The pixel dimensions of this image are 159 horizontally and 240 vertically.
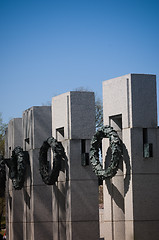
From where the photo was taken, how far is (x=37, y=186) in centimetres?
2461

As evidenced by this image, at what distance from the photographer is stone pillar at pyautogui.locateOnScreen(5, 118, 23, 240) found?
27500 mm

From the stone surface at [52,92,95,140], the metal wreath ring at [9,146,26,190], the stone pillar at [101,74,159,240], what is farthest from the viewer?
the metal wreath ring at [9,146,26,190]

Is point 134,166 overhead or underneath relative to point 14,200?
overhead

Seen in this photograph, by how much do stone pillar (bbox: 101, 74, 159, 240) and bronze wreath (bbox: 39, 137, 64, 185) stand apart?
3.37m

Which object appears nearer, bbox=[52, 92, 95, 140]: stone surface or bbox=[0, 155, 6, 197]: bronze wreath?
bbox=[52, 92, 95, 140]: stone surface

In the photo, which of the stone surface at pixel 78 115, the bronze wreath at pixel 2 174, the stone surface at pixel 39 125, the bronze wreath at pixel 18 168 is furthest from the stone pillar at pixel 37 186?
the bronze wreath at pixel 2 174

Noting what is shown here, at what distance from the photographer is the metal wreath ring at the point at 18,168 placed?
82.8 feet

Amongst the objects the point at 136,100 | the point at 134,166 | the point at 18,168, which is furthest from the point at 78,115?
the point at 18,168

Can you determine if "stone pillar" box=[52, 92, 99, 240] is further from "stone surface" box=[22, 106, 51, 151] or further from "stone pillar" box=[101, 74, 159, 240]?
"stone surface" box=[22, 106, 51, 151]

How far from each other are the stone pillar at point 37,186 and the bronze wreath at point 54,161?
1494 mm

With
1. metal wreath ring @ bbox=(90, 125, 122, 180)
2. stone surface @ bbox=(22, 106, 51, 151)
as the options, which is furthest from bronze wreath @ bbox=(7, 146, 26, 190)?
metal wreath ring @ bbox=(90, 125, 122, 180)

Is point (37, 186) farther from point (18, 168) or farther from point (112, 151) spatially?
point (112, 151)

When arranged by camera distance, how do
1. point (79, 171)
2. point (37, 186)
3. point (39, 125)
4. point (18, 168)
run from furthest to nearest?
point (18, 168), point (39, 125), point (37, 186), point (79, 171)

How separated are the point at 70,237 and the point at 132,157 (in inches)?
199
